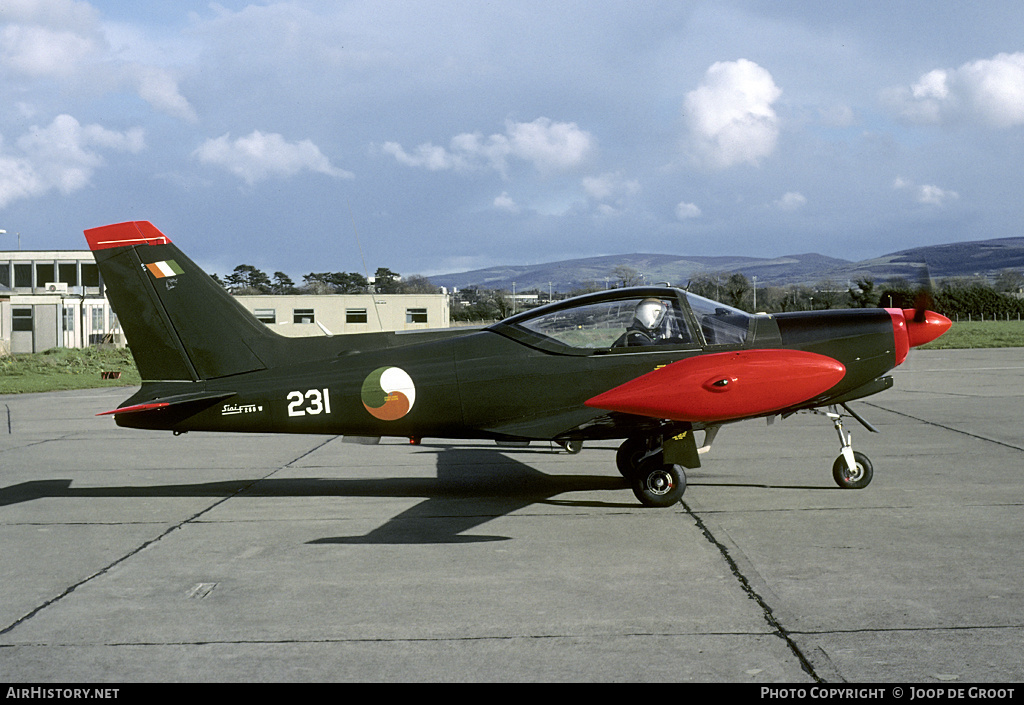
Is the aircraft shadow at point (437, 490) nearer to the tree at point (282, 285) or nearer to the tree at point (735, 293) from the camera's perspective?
the tree at point (735, 293)

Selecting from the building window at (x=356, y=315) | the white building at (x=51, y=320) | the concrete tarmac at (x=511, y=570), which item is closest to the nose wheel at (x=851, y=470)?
A: the concrete tarmac at (x=511, y=570)

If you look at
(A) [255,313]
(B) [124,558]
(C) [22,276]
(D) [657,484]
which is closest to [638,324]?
(D) [657,484]

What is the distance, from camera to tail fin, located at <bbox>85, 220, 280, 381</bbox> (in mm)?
9078

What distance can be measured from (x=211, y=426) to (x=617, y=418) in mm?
3835

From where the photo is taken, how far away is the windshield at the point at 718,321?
857 centimetres

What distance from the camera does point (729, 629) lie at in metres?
4.88

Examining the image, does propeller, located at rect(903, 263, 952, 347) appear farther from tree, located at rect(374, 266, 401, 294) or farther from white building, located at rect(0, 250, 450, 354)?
tree, located at rect(374, 266, 401, 294)

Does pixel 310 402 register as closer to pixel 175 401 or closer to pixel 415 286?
pixel 175 401

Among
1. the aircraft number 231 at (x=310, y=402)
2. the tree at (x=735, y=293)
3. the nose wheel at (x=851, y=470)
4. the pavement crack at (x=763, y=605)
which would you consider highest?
the tree at (x=735, y=293)

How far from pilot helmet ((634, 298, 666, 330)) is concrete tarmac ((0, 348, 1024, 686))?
5.53 feet

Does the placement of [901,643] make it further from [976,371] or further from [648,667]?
[976,371]

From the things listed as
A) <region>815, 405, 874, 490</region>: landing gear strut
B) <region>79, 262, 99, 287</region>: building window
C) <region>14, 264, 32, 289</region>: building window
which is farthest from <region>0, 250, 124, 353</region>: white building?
<region>815, 405, 874, 490</region>: landing gear strut

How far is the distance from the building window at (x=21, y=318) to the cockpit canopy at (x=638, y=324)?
58387mm

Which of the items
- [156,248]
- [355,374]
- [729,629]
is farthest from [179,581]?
[156,248]
